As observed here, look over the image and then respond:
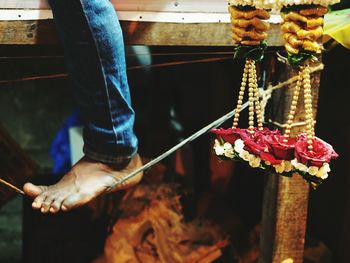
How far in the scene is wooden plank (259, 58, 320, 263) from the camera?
285cm

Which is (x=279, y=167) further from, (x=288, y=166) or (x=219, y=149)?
(x=219, y=149)

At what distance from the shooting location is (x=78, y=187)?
2.54 m

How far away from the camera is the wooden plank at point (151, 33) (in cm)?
254

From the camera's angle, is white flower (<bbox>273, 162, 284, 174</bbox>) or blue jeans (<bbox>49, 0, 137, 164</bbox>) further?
blue jeans (<bbox>49, 0, 137, 164</bbox>)

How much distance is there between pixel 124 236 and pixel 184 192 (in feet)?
2.37

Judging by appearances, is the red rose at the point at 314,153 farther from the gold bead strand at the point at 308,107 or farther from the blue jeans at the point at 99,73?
the blue jeans at the point at 99,73

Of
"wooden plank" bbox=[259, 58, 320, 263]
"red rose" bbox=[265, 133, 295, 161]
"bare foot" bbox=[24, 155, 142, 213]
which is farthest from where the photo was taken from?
"wooden plank" bbox=[259, 58, 320, 263]

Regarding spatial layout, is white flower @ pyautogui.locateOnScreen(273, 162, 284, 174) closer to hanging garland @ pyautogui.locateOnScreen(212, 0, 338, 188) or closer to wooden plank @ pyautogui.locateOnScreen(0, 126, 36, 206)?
hanging garland @ pyautogui.locateOnScreen(212, 0, 338, 188)

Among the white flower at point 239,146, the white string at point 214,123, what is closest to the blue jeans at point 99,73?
the white string at point 214,123

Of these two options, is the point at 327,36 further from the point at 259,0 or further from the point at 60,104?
the point at 60,104

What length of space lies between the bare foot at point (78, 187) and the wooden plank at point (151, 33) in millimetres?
745

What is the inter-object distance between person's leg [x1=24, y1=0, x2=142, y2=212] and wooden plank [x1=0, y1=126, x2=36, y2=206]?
2.73ft

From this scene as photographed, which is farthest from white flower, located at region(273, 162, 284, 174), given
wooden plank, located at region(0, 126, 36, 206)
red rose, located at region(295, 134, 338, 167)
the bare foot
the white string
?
wooden plank, located at region(0, 126, 36, 206)

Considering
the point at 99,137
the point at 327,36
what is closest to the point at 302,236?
the point at 327,36
